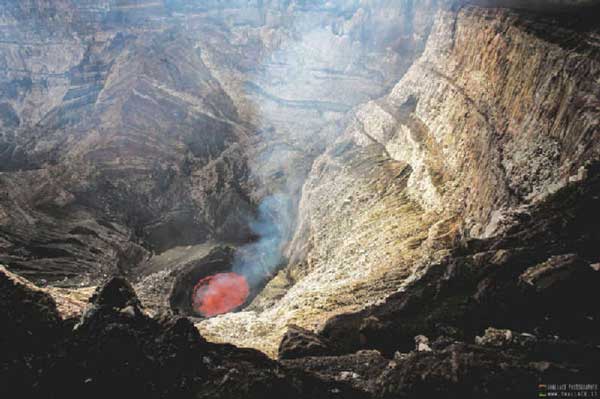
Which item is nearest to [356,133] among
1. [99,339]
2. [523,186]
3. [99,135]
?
[523,186]

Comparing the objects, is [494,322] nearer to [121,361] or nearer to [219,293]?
[121,361]

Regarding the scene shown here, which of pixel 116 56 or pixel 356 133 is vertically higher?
pixel 116 56

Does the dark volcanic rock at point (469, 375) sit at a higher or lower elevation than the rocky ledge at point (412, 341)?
lower

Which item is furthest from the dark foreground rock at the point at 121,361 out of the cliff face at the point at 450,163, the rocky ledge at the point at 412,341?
the cliff face at the point at 450,163

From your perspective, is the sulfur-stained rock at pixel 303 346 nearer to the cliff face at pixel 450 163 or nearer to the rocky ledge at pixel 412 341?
the rocky ledge at pixel 412 341

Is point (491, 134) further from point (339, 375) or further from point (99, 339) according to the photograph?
point (99, 339)

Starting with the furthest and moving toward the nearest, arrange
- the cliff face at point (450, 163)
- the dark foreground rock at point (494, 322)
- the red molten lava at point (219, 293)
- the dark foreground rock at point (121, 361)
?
the red molten lava at point (219, 293) < the cliff face at point (450, 163) < the dark foreground rock at point (121, 361) < the dark foreground rock at point (494, 322)

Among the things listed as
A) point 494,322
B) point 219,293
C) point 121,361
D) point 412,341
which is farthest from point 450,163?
point 219,293

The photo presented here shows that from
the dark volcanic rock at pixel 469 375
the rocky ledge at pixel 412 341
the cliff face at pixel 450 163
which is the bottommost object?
the dark volcanic rock at pixel 469 375

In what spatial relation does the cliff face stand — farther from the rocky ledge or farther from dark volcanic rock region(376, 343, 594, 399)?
dark volcanic rock region(376, 343, 594, 399)
